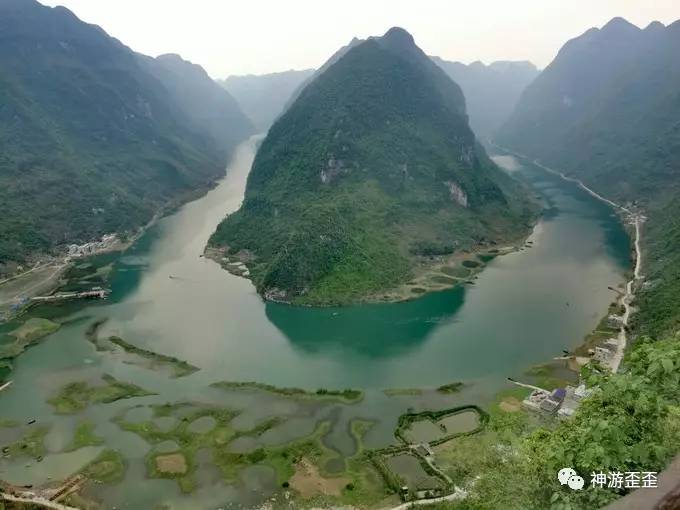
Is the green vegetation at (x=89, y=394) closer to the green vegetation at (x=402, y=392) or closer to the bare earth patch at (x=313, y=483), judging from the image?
the bare earth patch at (x=313, y=483)

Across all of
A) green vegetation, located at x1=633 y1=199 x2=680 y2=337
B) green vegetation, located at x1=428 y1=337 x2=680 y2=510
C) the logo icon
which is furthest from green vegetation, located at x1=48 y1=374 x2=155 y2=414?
green vegetation, located at x1=633 y1=199 x2=680 y2=337

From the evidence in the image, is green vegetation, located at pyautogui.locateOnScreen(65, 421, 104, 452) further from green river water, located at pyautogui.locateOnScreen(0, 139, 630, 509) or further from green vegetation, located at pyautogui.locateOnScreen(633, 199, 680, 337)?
green vegetation, located at pyautogui.locateOnScreen(633, 199, 680, 337)

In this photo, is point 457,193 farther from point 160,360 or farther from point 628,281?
point 160,360

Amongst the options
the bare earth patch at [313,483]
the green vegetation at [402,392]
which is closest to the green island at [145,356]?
the green vegetation at [402,392]

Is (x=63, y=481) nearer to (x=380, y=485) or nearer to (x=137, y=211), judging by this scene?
(x=380, y=485)

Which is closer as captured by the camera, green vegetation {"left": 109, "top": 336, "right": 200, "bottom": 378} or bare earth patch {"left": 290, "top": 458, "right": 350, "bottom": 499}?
bare earth patch {"left": 290, "top": 458, "right": 350, "bottom": 499}

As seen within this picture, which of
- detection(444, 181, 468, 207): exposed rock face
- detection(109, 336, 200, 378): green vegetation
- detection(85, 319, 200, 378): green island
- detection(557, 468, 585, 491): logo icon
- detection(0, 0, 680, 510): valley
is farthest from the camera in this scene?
detection(444, 181, 468, 207): exposed rock face
